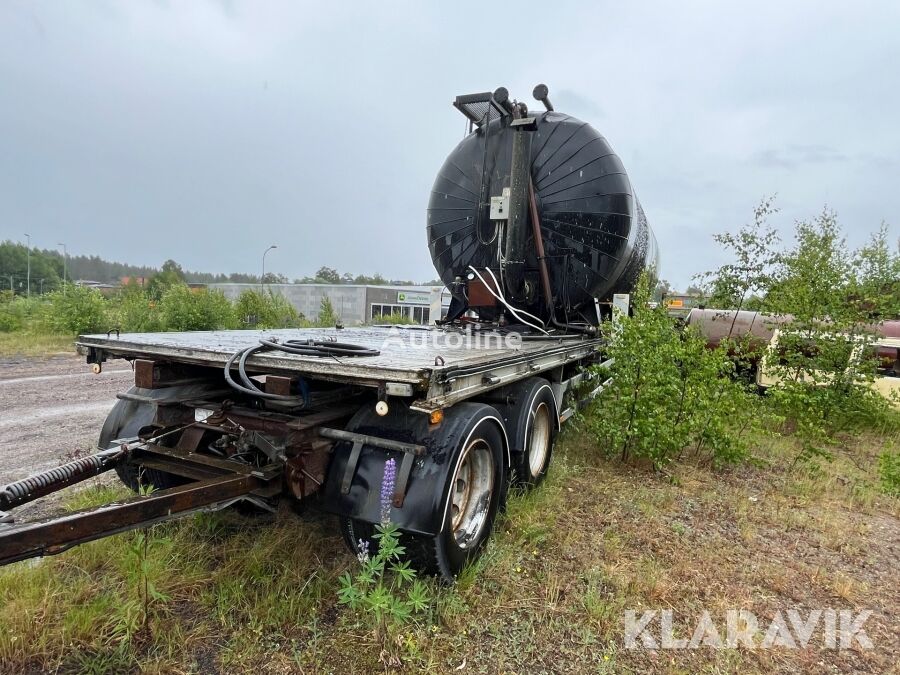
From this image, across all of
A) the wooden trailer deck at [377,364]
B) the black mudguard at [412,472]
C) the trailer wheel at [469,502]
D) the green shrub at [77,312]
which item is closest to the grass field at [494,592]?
the trailer wheel at [469,502]

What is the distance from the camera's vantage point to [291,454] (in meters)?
2.64

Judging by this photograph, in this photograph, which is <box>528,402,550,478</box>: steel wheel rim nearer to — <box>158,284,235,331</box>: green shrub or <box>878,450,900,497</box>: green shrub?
<box>878,450,900,497</box>: green shrub

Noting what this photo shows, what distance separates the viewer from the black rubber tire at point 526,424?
13.0 ft

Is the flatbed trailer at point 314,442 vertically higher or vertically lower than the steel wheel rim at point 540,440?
higher

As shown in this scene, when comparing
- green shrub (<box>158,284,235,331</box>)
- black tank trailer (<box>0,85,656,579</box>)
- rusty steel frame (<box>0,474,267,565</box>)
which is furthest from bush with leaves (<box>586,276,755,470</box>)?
green shrub (<box>158,284,235,331</box>)

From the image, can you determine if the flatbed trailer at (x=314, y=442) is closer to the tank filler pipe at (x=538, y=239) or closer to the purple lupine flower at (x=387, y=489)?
the purple lupine flower at (x=387, y=489)

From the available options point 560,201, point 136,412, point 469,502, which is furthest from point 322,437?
point 560,201

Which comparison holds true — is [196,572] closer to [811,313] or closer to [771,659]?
[771,659]

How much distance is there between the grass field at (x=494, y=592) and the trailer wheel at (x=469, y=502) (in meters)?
0.15

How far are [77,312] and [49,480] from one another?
58.0ft

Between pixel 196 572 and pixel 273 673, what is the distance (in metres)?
0.91

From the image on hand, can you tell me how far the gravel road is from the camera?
4.94 m

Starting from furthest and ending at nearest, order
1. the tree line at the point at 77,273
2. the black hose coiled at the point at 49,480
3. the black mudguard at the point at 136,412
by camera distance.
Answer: the tree line at the point at 77,273 → the black mudguard at the point at 136,412 → the black hose coiled at the point at 49,480

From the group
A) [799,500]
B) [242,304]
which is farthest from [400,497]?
[242,304]
